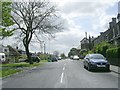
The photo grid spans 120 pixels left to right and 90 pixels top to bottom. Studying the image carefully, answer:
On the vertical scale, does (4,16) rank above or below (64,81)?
above

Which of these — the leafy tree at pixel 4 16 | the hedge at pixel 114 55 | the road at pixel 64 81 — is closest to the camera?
the road at pixel 64 81

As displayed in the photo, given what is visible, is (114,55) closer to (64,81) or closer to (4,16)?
(4,16)

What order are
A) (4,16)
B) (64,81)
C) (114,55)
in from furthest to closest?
(114,55), (4,16), (64,81)

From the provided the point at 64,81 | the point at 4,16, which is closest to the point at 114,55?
the point at 4,16

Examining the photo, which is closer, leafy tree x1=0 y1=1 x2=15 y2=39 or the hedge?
leafy tree x1=0 y1=1 x2=15 y2=39

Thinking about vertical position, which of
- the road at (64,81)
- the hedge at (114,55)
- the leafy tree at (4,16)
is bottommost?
the road at (64,81)

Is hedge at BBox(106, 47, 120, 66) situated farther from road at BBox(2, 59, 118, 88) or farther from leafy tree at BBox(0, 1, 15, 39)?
leafy tree at BBox(0, 1, 15, 39)

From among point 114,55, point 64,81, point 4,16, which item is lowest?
point 64,81

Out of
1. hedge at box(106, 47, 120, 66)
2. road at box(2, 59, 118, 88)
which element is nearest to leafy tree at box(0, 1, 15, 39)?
road at box(2, 59, 118, 88)

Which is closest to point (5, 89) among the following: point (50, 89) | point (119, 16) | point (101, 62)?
point (50, 89)

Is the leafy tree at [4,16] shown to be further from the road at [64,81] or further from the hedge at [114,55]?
the hedge at [114,55]

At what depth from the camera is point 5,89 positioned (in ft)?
42.5

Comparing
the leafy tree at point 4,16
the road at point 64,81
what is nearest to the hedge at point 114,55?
the road at point 64,81

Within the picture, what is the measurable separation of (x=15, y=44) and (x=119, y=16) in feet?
72.4
